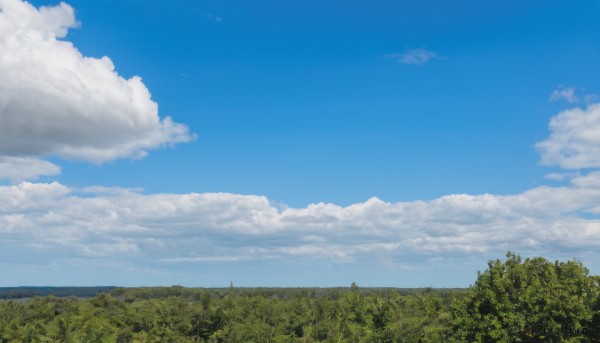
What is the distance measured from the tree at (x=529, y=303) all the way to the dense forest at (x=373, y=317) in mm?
111

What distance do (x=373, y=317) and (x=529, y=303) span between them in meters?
51.6

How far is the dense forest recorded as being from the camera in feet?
188

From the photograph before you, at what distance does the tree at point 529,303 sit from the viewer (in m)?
56.4

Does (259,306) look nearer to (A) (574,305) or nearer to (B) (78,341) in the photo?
(B) (78,341)

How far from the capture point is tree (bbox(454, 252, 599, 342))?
56438 mm

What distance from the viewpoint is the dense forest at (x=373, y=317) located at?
57.4 metres

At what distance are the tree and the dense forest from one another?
111mm

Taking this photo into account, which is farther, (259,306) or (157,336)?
(259,306)

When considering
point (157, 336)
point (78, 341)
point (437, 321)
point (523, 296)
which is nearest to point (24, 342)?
point (78, 341)

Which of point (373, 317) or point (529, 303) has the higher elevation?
point (529, 303)

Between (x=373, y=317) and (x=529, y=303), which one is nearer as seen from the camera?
(x=529, y=303)

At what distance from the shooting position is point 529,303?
57.0 metres

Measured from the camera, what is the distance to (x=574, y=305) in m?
56.0

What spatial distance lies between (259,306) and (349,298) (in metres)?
28.6
